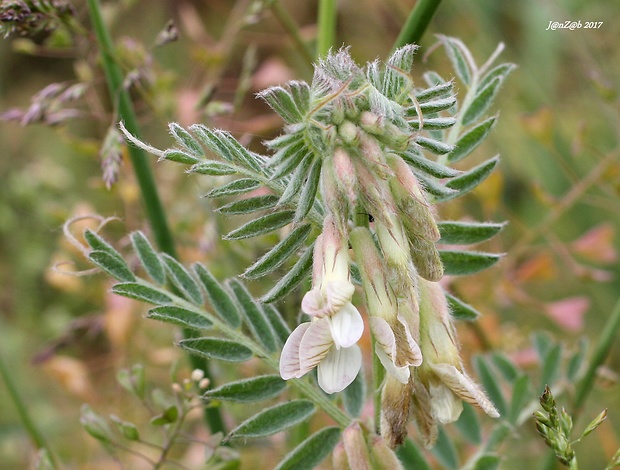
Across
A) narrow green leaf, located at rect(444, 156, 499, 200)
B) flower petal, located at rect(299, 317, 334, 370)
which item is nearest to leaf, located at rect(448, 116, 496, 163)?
narrow green leaf, located at rect(444, 156, 499, 200)

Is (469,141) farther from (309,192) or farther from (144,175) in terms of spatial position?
(144,175)

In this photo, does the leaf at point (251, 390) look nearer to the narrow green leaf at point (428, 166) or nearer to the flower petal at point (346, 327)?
the flower petal at point (346, 327)

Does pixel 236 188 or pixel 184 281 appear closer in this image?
pixel 236 188

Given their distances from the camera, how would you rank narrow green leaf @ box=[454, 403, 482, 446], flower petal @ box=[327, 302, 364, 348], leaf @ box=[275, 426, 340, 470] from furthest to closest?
narrow green leaf @ box=[454, 403, 482, 446] → leaf @ box=[275, 426, 340, 470] → flower petal @ box=[327, 302, 364, 348]

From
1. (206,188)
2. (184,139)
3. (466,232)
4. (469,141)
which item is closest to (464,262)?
(466,232)

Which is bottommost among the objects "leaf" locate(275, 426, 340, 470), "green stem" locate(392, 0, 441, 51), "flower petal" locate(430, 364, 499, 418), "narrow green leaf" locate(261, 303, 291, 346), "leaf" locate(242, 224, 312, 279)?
"leaf" locate(275, 426, 340, 470)

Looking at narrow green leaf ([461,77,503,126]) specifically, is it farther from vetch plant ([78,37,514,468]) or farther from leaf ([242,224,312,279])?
leaf ([242,224,312,279])
